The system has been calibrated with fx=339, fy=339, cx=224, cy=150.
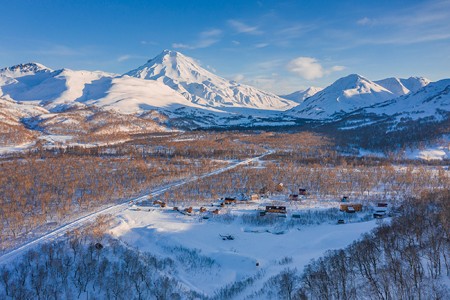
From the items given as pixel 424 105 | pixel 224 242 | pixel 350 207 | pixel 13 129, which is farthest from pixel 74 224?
pixel 424 105

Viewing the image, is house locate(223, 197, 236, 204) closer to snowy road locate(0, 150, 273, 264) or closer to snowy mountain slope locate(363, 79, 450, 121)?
snowy road locate(0, 150, 273, 264)

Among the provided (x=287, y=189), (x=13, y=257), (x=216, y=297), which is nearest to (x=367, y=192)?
(x=287, y=189)

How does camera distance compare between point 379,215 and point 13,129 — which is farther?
point 13,129

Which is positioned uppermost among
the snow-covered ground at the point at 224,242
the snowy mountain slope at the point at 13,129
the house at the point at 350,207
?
the snowy mountain slope at the point at 13,129

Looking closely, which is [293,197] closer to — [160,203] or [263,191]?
[263,191]

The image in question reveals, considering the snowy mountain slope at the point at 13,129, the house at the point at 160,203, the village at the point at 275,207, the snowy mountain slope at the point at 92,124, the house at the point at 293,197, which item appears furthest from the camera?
the snowy mountain slope at the point at 92,124

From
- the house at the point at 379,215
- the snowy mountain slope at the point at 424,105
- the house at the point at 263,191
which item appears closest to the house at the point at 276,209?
the house at the point at 263,191

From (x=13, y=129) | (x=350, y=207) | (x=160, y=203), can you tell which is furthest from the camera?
(x=13, y=129)

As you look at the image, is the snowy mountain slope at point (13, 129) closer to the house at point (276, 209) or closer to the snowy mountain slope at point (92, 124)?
the snowy mountain slope at point (92, 124)

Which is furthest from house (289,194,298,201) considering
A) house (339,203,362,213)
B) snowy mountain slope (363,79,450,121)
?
snowy mountain slope (363,79,450,121)
